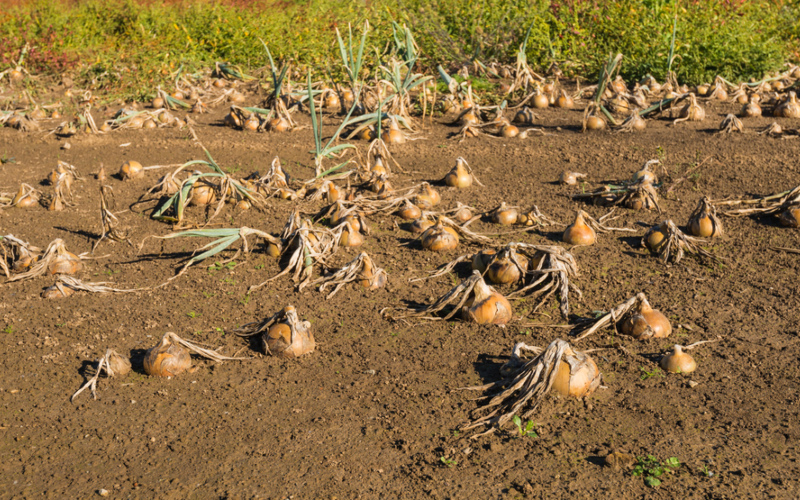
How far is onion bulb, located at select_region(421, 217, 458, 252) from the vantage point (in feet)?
14.6

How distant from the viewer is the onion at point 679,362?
3.08 meters

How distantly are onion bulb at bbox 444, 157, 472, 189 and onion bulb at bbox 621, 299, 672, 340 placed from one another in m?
2.47

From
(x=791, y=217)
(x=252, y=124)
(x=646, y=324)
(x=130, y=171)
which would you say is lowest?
(x=252, y=124)

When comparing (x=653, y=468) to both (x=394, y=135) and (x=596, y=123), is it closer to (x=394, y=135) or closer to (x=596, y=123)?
(x=394, y=135)

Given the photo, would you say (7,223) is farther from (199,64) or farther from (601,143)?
(199,64)

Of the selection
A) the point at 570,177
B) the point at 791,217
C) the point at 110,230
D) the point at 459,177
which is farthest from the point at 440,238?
the point at 791,217

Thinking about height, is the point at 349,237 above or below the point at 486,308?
below

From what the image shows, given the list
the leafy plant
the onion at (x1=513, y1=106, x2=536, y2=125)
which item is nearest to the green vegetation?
the onion at (x1=513, y1=106, x2=536, y2=125)

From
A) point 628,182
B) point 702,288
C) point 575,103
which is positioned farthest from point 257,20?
point 702,288

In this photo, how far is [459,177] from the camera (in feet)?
18.5

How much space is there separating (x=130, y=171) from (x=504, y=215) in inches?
134

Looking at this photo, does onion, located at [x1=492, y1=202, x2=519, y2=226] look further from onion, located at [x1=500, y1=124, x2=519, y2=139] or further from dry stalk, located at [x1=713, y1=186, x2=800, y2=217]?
onion, located at [x1=500, y1=124, x2=519, y2=139]

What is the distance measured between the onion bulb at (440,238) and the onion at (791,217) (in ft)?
7.44

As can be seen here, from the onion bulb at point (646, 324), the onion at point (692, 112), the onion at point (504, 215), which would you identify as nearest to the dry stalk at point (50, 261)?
the onion at point (504, 215)
